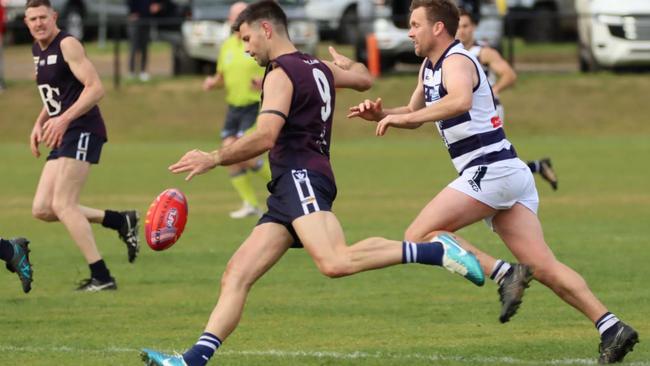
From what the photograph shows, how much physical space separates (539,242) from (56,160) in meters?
4.48

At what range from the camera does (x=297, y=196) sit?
284 inches

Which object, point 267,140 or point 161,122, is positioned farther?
point 161,122

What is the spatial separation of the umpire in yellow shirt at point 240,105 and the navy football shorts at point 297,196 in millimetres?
8398

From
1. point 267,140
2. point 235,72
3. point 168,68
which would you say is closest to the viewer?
point 267,140

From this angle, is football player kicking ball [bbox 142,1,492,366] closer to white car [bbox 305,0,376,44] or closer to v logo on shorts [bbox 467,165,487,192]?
v logo on shorts [bbox 467,165,487,192]

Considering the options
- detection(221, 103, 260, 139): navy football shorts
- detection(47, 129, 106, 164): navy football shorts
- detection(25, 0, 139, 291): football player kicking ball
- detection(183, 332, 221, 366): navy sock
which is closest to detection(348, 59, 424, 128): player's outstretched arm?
detection(183, 332, 221, 366): navy sock

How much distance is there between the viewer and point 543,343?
8.38m

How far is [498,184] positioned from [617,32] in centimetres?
1963

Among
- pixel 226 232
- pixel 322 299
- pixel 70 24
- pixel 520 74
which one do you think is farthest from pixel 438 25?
pixel 70 24

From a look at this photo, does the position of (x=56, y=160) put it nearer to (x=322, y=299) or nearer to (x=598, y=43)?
(x=322, y=299)

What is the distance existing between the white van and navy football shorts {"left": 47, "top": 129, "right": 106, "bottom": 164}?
17581mm

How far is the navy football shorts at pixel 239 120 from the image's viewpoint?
1623 centimetres

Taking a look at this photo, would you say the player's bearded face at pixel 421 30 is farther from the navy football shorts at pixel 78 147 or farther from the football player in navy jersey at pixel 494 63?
the football player in navy jersey at pixel 494 63

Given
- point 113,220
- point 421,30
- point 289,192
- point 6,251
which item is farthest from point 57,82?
point 289,192
